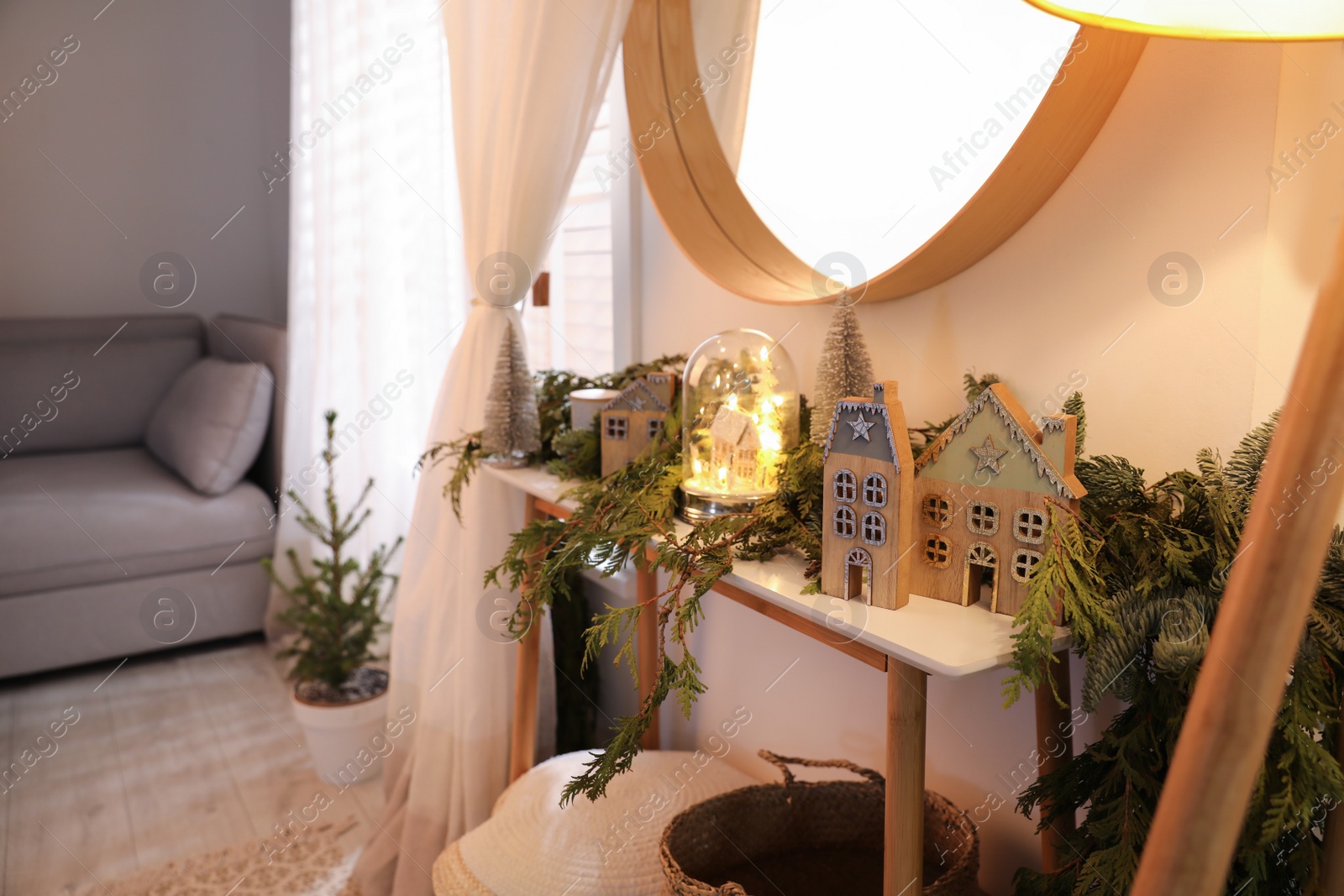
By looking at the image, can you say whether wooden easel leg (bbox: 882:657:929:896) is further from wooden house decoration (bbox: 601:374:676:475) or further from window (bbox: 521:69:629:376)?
window (bbox: 521:69:629:376)

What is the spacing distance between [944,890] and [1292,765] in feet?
1.36

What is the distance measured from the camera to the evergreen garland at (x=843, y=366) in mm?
1032

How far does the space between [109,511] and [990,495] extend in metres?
2.70

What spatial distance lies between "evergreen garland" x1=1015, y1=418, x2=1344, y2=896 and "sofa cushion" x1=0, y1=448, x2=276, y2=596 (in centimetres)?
262

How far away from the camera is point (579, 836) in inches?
50.0

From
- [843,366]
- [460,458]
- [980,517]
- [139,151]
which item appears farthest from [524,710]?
[139,151]

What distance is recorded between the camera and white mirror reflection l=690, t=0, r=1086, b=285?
1044 mm

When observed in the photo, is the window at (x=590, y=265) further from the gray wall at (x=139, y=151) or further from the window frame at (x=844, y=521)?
the gray wall at (x=139, y=151)

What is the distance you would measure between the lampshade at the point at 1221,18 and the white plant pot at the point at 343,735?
1.95m

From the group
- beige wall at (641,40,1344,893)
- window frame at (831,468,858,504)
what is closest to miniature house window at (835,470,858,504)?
window frame at (831,468,858,504)

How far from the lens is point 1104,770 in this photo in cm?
81

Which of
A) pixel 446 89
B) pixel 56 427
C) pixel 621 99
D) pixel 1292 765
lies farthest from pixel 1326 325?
pixel 56 427

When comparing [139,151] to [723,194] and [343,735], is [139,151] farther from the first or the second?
[723,194]

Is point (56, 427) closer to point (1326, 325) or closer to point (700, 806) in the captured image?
point (700, 806)
